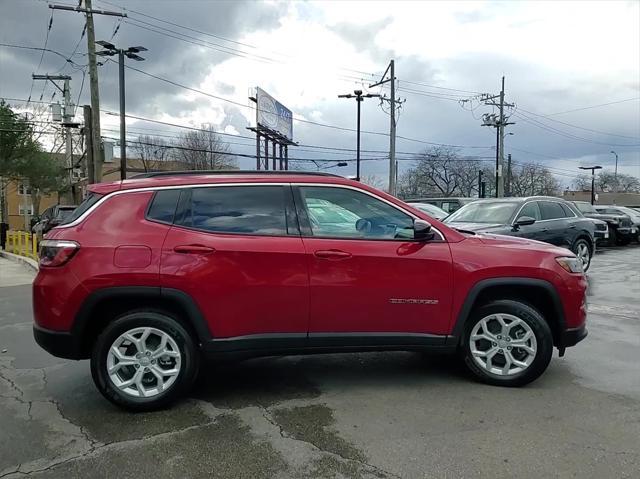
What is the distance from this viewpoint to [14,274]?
13469 mm

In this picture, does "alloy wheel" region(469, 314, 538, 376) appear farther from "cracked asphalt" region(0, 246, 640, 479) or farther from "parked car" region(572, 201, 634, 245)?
"parked car" region(572, 201, 634, 245)

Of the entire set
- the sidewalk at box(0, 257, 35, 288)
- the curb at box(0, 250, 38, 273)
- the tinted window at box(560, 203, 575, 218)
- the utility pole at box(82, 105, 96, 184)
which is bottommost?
the sidewalk at box(0, 257, 35, 288)

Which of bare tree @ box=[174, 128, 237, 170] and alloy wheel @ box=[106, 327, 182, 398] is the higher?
bare tree @ box=[174, 128, 237, 170]

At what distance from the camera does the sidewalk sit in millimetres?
11961

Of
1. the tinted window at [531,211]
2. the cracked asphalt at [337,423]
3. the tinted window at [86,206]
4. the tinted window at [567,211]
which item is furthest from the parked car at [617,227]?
the tinted window at [86,206]

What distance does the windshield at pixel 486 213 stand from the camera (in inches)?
425

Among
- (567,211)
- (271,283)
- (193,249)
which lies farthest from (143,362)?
(567,211)

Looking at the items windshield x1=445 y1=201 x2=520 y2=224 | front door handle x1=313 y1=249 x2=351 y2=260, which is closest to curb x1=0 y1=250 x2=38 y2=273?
windshield x1=445 y1=201 x2=520 y2=224

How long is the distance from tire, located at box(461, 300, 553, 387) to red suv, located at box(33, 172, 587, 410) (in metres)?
0.01

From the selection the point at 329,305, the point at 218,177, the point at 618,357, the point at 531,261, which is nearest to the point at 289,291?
the point at 329,305

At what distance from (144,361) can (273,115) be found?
4430 cm

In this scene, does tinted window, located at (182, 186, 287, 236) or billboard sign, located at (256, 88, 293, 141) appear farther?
billboard sign, located at (256, 88, 293, 141)

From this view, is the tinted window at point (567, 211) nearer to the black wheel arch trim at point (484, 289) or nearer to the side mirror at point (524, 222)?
the side mirror at point (524, 222)

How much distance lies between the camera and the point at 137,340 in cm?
407
